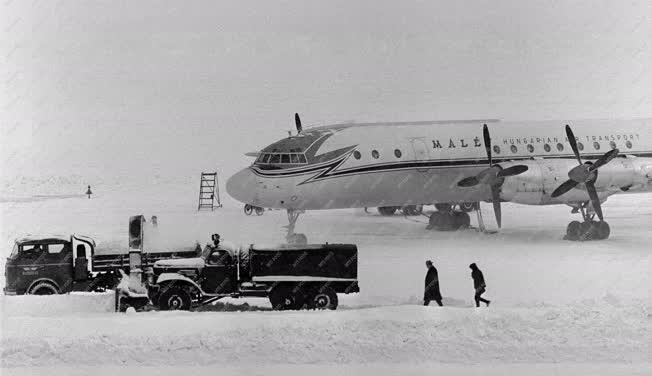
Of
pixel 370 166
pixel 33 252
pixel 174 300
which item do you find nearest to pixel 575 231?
pixel 370 166

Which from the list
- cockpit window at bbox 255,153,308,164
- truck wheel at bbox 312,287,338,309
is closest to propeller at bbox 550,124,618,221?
cockpit window at bbox 255,153,308,164

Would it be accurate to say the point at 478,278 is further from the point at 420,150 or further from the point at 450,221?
the point at 450,221

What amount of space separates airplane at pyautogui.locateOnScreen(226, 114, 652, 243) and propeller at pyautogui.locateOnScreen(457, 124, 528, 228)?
0.03m

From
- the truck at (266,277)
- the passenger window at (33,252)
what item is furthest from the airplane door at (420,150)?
the passenger window at (33,252)

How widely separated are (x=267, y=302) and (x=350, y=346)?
4.98 meters

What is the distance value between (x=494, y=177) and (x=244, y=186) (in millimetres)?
8446

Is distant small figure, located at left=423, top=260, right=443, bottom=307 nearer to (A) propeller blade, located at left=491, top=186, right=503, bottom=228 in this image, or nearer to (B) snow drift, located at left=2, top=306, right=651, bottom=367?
(B) snow drift, located at left=2, top=306, right=651, bottom=367

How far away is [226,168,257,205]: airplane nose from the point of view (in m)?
26.6

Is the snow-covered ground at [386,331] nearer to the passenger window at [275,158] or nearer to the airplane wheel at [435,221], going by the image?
the passenger window at [275,158]

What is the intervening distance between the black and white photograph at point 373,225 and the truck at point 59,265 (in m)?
0.05

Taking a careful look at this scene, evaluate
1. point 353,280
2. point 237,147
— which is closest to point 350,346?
point 353,280

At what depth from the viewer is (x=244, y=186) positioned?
87.6 ft

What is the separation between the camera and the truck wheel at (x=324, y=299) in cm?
1727

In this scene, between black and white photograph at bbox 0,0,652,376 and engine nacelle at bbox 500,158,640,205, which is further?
engine nacelle at bbox 500,158,640,205
